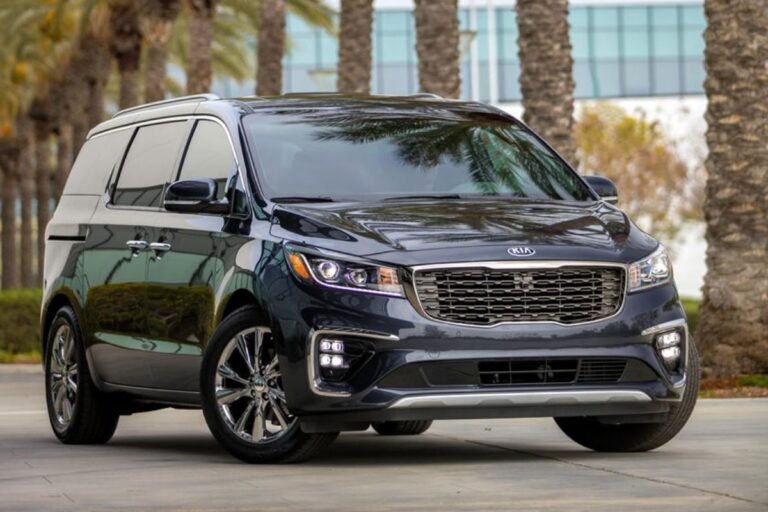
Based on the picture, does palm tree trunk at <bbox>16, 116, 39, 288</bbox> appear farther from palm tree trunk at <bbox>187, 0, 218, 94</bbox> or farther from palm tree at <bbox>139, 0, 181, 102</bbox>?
palm tree trunk at <bbox>187, 0, 218, 94</bbox>

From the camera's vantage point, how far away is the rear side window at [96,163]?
40.1 ft

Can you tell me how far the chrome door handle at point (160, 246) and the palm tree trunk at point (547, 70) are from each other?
11900 mm

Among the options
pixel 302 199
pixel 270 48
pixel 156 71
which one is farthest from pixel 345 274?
pixel 156 71

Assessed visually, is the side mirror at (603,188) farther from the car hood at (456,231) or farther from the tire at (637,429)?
the tire at (637,429)

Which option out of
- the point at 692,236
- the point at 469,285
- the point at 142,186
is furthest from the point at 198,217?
the point at 692,236

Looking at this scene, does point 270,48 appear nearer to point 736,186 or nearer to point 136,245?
point 736,186

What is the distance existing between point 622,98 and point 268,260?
2735 inches

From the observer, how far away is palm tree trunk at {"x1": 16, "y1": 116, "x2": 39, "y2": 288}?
58.7 m

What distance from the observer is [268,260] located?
9547mm

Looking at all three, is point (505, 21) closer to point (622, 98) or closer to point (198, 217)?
point (622, 98)

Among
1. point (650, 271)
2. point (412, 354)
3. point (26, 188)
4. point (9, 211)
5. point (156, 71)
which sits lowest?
point (412, 354)

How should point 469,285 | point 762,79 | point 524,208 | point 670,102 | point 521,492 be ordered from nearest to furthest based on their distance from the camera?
point 521,492 < point 469,285 < point 524,208 < point 762,79 < point 670,102

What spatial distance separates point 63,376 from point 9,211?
50827mm

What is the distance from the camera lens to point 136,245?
11.1m
